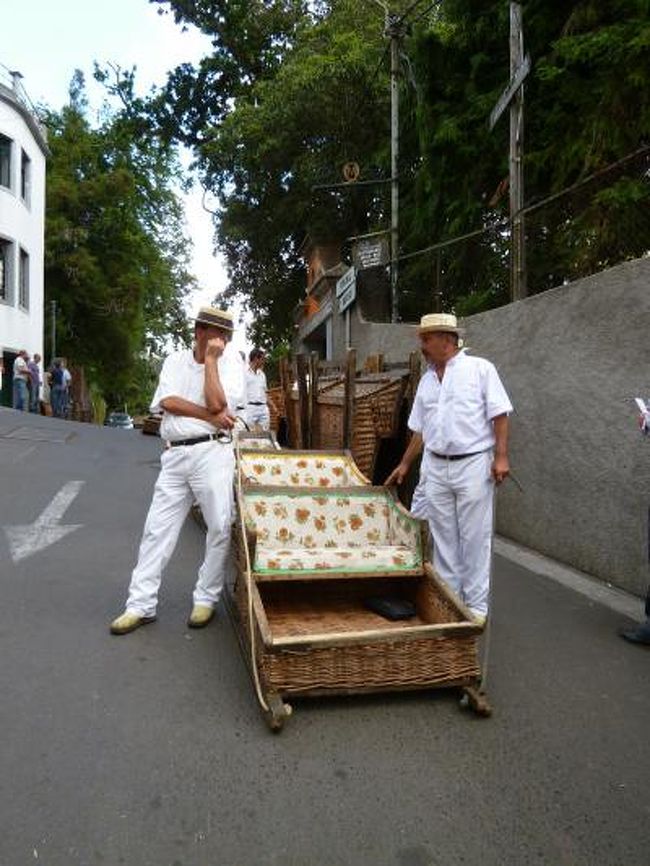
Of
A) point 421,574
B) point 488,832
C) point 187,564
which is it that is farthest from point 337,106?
point 488,832

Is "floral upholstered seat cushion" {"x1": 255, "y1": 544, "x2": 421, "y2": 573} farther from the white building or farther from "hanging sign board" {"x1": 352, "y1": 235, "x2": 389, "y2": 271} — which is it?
the white building

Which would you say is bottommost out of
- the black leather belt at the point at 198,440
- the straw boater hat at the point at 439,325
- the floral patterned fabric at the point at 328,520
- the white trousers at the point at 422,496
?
the floral patterned fabric at the point at 328,520

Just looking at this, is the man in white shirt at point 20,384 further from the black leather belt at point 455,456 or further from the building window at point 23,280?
the black leather belt at point 455,456

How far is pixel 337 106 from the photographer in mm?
20547

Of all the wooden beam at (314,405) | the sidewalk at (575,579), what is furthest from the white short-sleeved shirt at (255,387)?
the sidewalk at (575,579)

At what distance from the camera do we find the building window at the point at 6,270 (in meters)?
25.9

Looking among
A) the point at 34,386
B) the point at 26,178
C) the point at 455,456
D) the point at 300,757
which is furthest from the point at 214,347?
the point at 26,178

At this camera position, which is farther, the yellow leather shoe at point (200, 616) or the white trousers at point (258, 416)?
the white trousers at point (258, 416)

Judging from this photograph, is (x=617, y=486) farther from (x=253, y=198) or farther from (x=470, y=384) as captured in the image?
(x=253, y=198)

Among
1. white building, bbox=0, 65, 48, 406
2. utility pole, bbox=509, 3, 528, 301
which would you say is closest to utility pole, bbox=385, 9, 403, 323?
utility pole, bbox=509, 3, 528, 301

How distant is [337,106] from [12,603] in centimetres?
1840

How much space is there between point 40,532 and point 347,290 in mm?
11197

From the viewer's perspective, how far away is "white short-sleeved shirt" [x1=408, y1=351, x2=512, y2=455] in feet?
15.3

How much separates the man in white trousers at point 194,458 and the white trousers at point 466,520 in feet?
4.40
